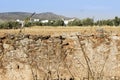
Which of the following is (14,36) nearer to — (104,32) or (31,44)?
(31,44)

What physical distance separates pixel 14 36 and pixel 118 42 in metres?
3.87

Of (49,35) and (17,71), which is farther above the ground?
(49,35)

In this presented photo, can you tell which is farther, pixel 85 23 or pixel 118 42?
pixel 85 23

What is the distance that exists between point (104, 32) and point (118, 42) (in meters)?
0.65

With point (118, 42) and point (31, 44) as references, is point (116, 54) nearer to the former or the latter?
→ point (118, 42)

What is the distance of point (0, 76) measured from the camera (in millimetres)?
13070

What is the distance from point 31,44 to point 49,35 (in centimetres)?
77

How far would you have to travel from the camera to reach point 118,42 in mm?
13664

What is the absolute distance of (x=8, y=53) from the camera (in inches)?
521

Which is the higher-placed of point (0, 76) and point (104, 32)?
point (104, 32)

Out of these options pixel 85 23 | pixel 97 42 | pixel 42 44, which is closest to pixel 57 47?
pixel 42 44

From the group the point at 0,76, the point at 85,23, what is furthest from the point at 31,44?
the point at 85,23

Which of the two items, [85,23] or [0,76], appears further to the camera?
Answer: [85,23]

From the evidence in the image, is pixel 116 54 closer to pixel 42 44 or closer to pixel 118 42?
pixel 118 42
